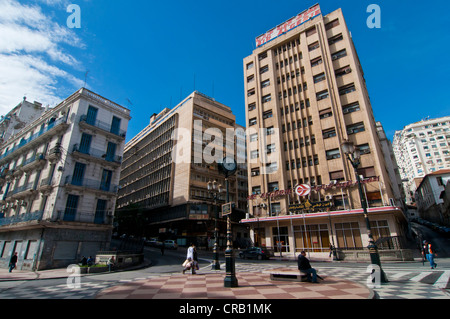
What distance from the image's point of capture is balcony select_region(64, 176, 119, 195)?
72.5 feet

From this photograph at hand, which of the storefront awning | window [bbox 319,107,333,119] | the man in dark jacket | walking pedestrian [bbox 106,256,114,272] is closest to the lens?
the man in dark jacket

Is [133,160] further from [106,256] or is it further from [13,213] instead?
[106,256]

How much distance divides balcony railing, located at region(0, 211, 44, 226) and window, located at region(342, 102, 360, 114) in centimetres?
3540

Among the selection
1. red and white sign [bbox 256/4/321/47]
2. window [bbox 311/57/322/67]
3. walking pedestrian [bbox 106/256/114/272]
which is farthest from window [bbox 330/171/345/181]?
red and white sign [bbox 256/4/321/47]

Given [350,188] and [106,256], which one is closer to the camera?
[106,256]

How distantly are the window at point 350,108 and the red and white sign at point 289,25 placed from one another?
1648 cm

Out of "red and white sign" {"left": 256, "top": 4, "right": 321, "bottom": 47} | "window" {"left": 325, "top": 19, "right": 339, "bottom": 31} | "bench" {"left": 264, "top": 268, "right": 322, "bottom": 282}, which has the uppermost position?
"red and white sign" {"left": 256, "top": 4, "right": 321, "bottom": 47}

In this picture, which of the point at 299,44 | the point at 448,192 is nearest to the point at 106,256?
the point at 299,44

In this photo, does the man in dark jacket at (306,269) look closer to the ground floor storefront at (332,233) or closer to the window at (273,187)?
the ground floor storefront at (332,233)

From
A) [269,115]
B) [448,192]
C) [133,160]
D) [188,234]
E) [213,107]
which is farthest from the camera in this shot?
[133,160]

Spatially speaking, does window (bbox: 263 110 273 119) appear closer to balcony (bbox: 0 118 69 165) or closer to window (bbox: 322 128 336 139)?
window (bbox: 322 128 336 139)

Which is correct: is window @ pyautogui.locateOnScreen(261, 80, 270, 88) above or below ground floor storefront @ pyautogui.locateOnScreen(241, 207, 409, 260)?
above

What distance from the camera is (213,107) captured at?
167 ft
